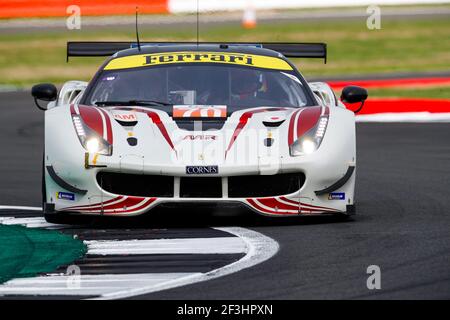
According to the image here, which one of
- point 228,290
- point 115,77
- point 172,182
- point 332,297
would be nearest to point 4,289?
point 228,290

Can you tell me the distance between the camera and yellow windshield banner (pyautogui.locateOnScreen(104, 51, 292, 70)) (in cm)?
1023

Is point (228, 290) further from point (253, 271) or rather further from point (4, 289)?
point (4, 289)

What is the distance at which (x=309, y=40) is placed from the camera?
1155 inches

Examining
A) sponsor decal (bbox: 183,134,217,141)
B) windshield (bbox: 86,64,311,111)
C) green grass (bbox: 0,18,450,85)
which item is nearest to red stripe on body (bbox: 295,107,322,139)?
windshield (bbox: 86,64,311,111)

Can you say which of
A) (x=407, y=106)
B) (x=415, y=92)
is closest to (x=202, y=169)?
(x=407, y=106)

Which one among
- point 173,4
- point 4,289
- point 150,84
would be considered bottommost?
point 4,289

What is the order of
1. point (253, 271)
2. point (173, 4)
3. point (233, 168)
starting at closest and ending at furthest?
point (253, 271) → point (233, 168) → point (173, 4)

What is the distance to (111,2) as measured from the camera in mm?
31703

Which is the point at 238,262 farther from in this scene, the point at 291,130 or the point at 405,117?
the point at 405,117

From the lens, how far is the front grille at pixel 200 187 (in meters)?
8.71

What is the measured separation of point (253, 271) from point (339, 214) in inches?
81.9

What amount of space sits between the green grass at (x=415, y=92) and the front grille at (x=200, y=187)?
12.6 metres

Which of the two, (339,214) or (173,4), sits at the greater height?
(173,4)

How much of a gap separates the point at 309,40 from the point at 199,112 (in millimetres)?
20280
